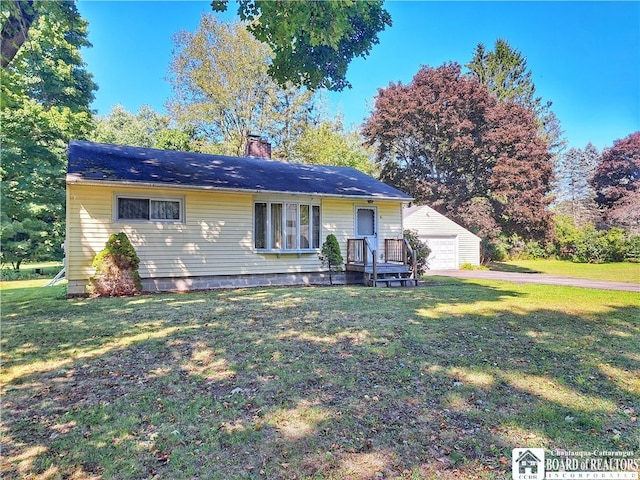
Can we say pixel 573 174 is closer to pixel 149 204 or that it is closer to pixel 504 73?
pixel 504 73

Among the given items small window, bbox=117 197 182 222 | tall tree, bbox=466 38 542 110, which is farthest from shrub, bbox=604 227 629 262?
small window, bbox=117 197 182 222

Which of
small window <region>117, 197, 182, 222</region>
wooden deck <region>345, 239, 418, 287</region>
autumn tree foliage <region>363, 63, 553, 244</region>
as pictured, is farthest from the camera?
autumn tree foliage <region>363, 63, 553, 244</region>

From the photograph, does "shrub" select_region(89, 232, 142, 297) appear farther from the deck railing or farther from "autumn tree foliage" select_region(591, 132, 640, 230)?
"autumn tree foliage" select_region(591, 132, 640, 230)

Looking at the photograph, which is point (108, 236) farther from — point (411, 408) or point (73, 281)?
point (411, 408)

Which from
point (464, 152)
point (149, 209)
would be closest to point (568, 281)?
point (464, 152)

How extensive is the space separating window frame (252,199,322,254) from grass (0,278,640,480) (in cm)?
535

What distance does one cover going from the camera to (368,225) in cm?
1320

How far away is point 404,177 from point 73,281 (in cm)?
2406

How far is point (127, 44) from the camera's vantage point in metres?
15.9

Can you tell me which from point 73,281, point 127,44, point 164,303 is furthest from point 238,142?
point 164,303

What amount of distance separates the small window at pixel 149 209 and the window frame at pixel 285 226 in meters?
2.31

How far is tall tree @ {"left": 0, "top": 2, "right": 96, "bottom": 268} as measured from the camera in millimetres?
15516

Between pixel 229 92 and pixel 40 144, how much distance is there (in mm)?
12790

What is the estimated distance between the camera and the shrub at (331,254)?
1209 centimetres
